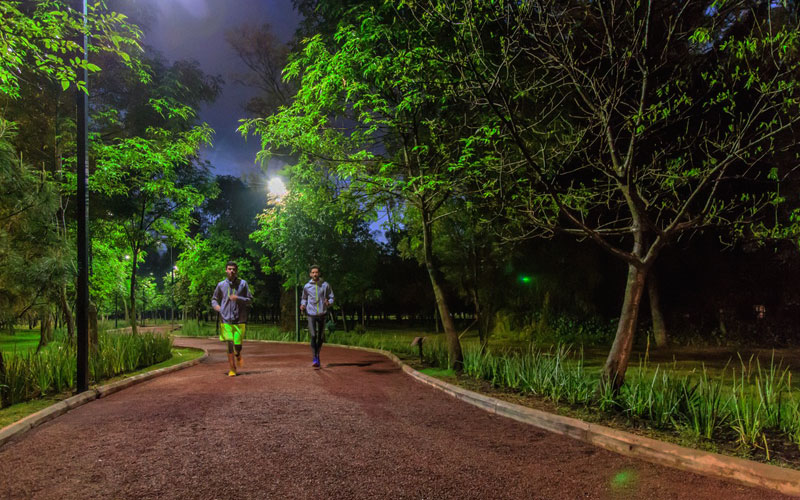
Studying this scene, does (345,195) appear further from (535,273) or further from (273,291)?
(273,291)

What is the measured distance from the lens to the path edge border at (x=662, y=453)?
140 inches

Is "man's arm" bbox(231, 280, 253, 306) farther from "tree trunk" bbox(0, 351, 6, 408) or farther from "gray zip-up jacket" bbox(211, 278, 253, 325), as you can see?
"tree trunk" bbox(0, 351, 6, 408)

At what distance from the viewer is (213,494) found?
11.1ft

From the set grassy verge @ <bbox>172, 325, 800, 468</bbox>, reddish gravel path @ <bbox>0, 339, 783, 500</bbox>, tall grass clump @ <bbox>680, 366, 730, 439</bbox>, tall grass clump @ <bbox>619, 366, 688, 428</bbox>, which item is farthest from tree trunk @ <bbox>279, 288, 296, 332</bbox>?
tall grass clump @ <bbox>680, 366, 730, 439</bbox>

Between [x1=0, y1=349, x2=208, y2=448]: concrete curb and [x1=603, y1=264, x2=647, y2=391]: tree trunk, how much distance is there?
7.12 meters

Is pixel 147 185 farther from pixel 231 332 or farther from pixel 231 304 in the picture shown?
pixel 231 332

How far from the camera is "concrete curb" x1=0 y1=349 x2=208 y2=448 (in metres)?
5.03

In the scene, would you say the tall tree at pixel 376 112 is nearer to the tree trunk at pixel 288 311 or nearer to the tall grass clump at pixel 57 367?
the tall grass clump at pixel 57 367

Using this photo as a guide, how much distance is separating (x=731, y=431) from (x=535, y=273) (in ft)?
51.8

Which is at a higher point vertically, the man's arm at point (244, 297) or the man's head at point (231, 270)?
the man's head at point (231, 270)

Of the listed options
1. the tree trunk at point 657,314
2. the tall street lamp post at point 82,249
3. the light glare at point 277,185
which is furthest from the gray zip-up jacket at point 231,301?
the tree trunk at point 657,314

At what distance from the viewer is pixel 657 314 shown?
56.5ft

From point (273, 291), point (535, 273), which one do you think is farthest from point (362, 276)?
point (273, 291)

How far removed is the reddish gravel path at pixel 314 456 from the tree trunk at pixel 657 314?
541 inches
